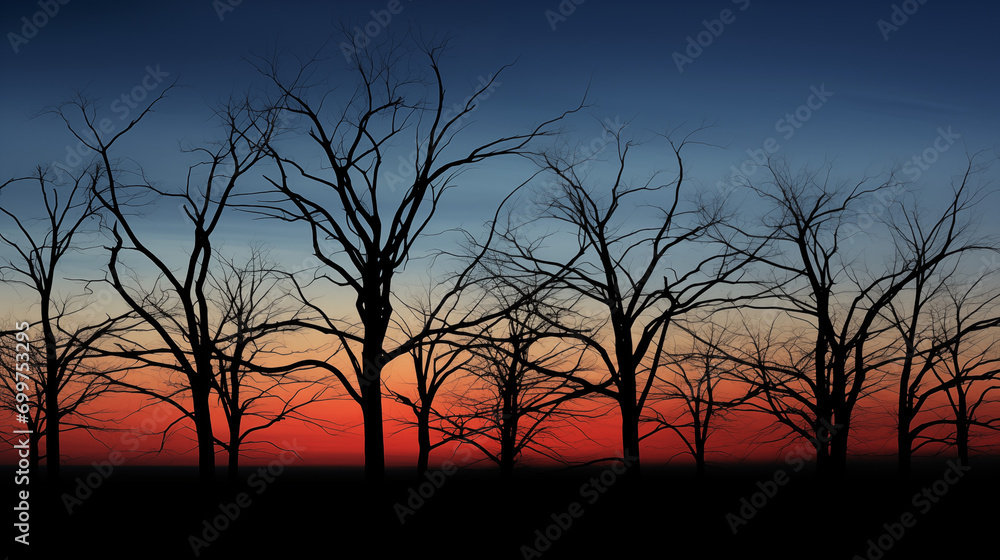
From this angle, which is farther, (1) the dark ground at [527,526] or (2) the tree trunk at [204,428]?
(2) the tree trunk at [204,428]

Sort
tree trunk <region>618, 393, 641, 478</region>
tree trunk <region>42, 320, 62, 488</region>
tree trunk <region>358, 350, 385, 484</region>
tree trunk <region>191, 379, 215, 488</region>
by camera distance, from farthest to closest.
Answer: tree trunk <region>42, 320, 62, 488</region>, tree trunk <region>618, 393, 641, 478</region>, tree trunk <region>191, 379, 215, 488</region>, tree trunk <region>358, 350, 385, 484</region>

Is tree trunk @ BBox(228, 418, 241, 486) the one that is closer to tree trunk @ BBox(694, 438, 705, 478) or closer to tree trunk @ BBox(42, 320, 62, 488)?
tree trunk @ BBox(42, 320, 62, 488)

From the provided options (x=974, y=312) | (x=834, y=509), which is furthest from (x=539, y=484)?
(x=974, y=312)

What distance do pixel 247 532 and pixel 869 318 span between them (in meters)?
18.8

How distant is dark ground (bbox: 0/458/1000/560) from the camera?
1479 centimetres

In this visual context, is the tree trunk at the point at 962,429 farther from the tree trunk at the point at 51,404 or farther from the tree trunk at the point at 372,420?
the tree trunk at the point at 51,404

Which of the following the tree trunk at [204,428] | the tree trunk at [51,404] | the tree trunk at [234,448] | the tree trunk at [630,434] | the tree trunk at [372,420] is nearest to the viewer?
the tree trunk at [372,420]

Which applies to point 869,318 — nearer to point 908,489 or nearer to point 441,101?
point 908,489

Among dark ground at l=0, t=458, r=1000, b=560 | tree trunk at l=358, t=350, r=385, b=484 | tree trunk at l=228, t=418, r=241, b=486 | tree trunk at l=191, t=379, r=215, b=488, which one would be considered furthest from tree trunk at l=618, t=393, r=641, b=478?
tree trunk at l=228, t=418, r=241, b=486

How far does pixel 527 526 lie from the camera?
56.9 feet

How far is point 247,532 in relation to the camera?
1677cm

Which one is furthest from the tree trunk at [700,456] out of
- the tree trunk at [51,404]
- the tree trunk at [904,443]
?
the tree trunk at [51,404]

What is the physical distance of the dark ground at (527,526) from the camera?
48.5 feet

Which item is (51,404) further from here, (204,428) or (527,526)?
(527,526)
